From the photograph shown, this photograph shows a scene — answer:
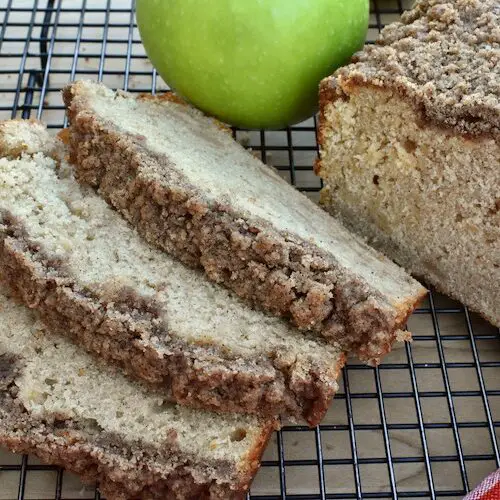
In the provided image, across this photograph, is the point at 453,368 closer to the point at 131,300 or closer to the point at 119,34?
the point at 131,300

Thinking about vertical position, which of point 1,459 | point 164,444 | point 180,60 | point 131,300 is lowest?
point 1,459

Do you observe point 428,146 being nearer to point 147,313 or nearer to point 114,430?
point 147,313

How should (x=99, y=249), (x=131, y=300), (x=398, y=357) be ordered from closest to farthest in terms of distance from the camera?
(x=131, y=300), (x=99, y=249), (x=398, y=357)

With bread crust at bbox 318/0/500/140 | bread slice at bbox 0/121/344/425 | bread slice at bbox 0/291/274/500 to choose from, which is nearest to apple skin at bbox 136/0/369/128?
bread crust at bbox 318/0/500/140

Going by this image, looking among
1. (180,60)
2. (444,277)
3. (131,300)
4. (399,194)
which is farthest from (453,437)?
(180,60)

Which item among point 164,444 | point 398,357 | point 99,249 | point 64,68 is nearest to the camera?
point 164,444

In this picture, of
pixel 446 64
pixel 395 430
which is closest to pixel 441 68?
pixel 446 64

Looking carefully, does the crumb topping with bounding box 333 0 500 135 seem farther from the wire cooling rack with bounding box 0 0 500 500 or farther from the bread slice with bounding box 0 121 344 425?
the bread slice with bounding box 0 121 344 425

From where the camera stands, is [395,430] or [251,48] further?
[251,48]
